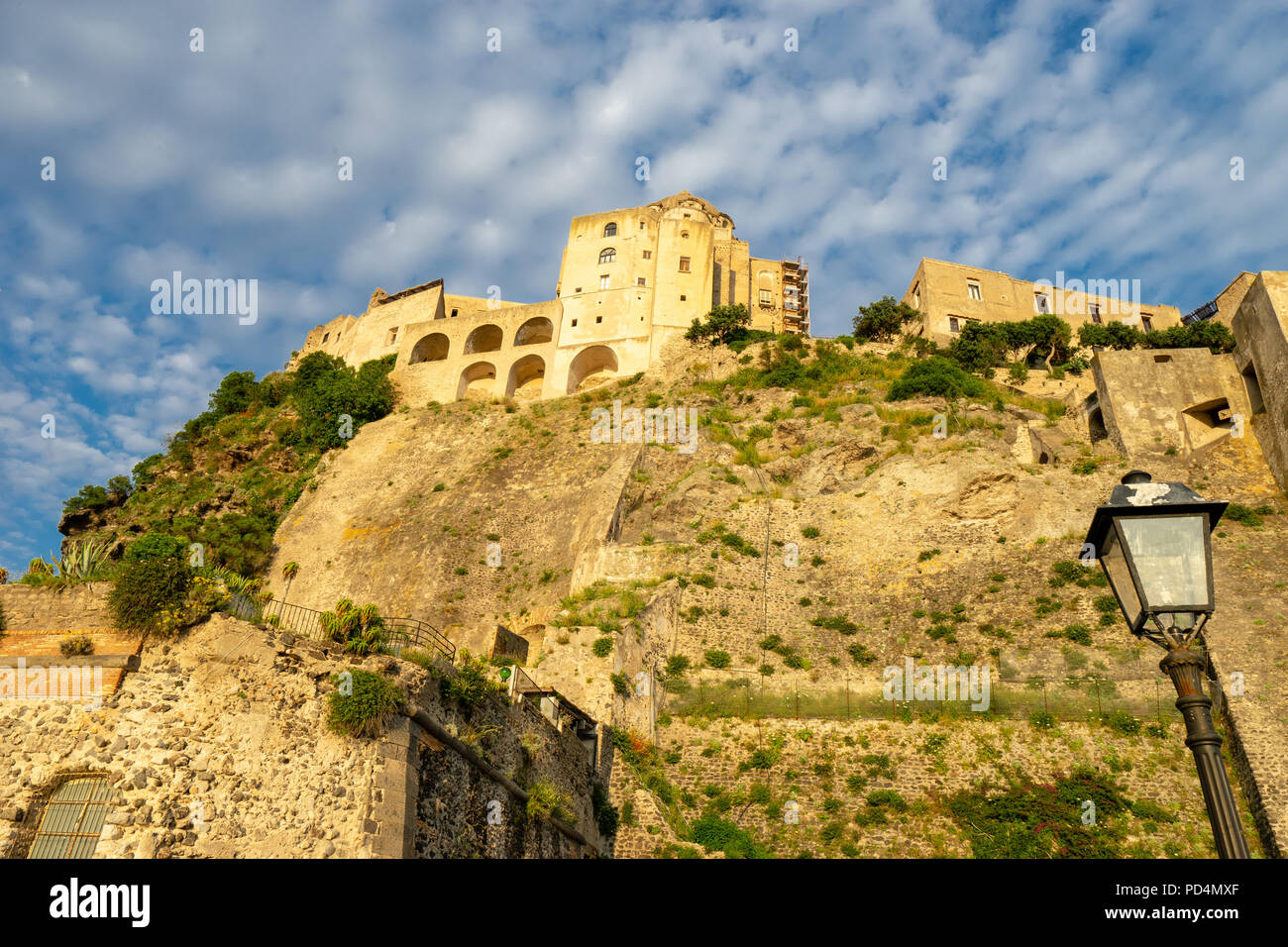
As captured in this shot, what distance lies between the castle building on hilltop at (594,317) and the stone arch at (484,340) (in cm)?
7

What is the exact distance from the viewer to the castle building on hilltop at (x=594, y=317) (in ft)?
174

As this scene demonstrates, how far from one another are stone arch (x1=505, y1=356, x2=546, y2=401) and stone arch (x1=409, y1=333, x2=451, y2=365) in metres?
5.50

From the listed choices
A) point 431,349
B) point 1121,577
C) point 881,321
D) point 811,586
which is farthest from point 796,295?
point 1121,577

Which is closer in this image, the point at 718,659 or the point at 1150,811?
the point at 1150,811

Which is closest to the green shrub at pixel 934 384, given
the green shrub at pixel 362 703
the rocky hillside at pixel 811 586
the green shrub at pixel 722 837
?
the rocky hillside at pixel 811 586

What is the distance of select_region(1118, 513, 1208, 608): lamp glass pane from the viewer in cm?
560

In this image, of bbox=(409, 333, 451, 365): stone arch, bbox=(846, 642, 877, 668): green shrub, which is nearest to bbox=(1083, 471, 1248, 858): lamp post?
bbox=(846, 642, 877, 668): green shrub

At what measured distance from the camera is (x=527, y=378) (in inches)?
2181

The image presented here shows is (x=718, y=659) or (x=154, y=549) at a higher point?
(x=154, y=549)

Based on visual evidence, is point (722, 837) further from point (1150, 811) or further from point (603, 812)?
point (1150, 811)

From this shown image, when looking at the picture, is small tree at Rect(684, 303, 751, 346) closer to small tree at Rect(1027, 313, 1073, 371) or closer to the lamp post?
small tree at Rect(1027, 313, 1073, 371)

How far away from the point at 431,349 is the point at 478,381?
5.21 metres

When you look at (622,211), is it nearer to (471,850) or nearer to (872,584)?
(872,584)
